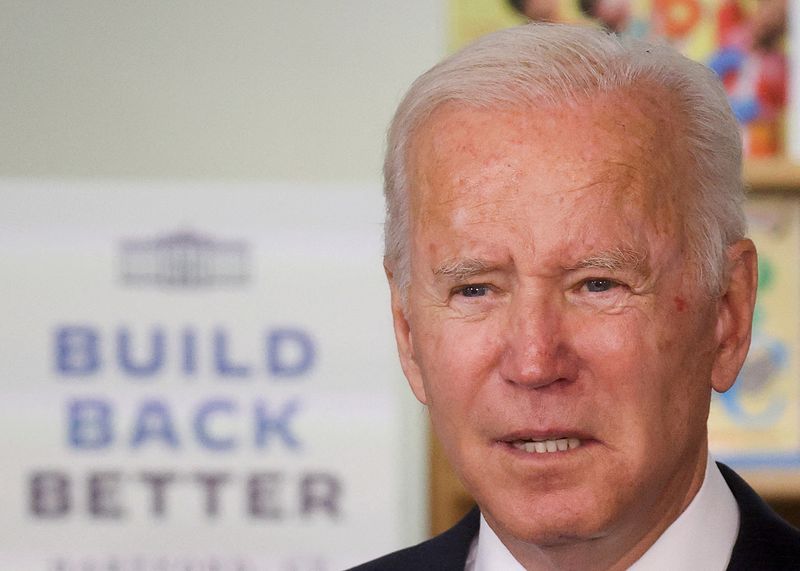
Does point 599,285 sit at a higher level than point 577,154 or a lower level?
lower

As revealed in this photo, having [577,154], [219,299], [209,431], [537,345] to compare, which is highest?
[577,154]

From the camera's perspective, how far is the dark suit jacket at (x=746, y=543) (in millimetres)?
1448

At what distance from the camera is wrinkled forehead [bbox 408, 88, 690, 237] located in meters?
1.37

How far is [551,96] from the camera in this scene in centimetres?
140

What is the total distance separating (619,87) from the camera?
4.64 ft

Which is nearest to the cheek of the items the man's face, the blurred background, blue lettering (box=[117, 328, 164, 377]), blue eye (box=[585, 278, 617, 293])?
the man's face

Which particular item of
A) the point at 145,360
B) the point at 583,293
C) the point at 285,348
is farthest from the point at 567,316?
the point at 145,360

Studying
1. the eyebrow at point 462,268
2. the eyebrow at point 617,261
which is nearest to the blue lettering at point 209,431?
the eyebrow at point 462,268

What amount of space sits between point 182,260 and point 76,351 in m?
0.28

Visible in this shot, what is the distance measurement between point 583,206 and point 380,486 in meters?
1.44

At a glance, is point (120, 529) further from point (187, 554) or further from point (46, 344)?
point (46, 344)

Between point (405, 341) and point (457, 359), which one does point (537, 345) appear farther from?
point (405, 341)

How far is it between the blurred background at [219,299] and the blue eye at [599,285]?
1301 millimetres

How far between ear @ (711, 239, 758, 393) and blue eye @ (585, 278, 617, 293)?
0.17 metres
